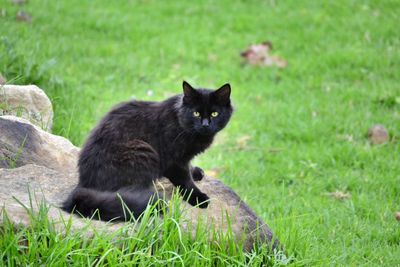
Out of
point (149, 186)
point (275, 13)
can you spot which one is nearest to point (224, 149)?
point (149, 186)

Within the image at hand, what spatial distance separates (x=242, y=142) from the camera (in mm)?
6910

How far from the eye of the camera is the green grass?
17.1ft

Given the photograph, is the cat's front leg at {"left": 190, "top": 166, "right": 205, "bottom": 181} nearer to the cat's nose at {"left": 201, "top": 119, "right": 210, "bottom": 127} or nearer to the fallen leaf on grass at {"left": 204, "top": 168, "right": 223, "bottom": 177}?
the cat's nose at {"left": 201, "top": 119, "right": 210, "bottom": 127}

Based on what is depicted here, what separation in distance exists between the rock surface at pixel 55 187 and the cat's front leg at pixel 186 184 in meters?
0.07

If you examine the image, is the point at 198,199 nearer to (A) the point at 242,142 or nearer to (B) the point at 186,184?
(B) the point at 186,184

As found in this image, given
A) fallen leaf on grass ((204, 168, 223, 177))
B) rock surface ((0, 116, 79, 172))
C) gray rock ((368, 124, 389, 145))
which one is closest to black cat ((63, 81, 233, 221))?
rock surface ((0, 116, 79, 172))

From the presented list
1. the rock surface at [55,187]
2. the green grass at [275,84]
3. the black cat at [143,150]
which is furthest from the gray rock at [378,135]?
the rock surface at [55,187]

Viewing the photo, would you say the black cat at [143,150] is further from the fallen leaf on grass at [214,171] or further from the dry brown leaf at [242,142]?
the dry brown leaf at [242,142]

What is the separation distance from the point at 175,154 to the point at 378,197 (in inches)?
88.4

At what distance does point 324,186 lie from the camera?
591 centimetres

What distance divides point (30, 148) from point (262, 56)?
4.98 m

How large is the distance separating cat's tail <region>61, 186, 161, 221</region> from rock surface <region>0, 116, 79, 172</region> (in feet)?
2.38

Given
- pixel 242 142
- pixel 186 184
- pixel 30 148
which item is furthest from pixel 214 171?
pixel 30 148

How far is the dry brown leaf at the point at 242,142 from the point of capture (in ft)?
22.4
